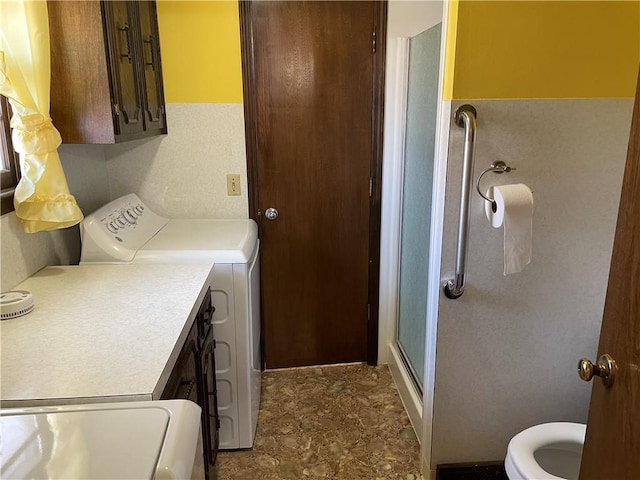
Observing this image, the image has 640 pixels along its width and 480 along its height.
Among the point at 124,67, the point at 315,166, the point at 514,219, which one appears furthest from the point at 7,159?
the point at 514,219

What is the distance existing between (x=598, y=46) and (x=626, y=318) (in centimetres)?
105

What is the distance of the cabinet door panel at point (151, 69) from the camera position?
6.88 ft

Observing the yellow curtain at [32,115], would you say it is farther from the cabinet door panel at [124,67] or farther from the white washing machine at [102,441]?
the white washing machine at [102,441]

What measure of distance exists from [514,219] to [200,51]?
1.63 meters

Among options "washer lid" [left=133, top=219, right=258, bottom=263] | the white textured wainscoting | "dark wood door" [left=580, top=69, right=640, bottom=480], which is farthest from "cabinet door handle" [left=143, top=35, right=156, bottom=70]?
"dark wood door" [left=580, top=69, right=640, bottom=480]

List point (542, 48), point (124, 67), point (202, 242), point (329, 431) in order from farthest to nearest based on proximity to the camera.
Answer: point (329, 431)
point (202, 242)
point (124, 67)
point (542, 48)

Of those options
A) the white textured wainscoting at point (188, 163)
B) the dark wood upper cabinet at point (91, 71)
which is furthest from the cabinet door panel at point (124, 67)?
the white textured wainscoting at point (188, 163)

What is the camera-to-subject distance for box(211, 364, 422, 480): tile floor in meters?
2.08

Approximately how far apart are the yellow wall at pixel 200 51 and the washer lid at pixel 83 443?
1.80 meters

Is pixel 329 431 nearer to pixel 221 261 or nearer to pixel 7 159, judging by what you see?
pixel 221 261

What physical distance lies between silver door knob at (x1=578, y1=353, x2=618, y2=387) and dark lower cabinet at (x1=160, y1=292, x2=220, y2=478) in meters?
0.91

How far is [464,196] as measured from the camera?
1.63 meters

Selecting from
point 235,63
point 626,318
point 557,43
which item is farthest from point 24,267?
point 557,43

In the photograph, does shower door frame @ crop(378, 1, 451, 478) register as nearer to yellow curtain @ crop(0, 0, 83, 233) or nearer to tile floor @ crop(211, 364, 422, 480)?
tile floor @ crop(211, 364, 422, 480)
